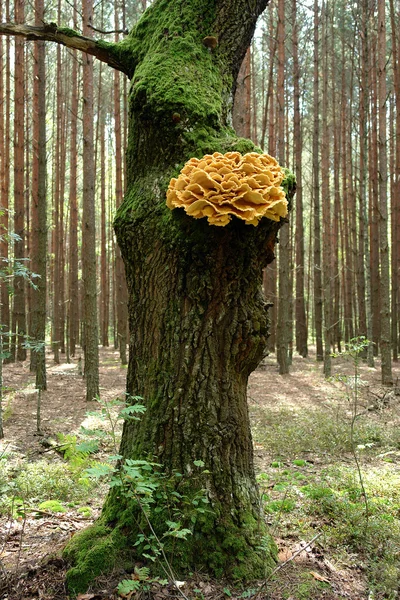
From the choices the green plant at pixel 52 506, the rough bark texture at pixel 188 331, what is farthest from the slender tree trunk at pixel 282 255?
the rough bark texture at pixel 188 331

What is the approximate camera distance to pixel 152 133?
253cm

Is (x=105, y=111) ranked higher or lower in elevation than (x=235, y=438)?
higher

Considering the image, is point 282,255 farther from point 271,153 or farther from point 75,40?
point 75,40

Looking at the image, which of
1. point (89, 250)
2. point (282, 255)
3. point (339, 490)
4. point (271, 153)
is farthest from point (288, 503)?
point (271, 153)

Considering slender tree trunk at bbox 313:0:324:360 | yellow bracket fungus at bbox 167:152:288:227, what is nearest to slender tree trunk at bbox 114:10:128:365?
slender tree trunk at bbox 313:0:324:360

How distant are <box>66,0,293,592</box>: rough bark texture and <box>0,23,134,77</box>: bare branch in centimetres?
32

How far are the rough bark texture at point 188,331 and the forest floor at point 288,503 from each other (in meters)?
0.19

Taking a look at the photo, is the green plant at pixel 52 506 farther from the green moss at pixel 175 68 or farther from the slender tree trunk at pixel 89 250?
the slender tree trunk at pixel 89 250

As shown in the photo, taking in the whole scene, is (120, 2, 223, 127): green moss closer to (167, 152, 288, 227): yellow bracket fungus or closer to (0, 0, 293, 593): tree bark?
(0, 0, 293, 593): tree bark

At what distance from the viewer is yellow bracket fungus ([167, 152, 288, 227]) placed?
212 centimetres

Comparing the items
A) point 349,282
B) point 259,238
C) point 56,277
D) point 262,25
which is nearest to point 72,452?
point 259,238

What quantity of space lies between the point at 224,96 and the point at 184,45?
35 cm

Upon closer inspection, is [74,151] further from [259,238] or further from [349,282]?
[259,238]

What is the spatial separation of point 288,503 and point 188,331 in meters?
1.93
